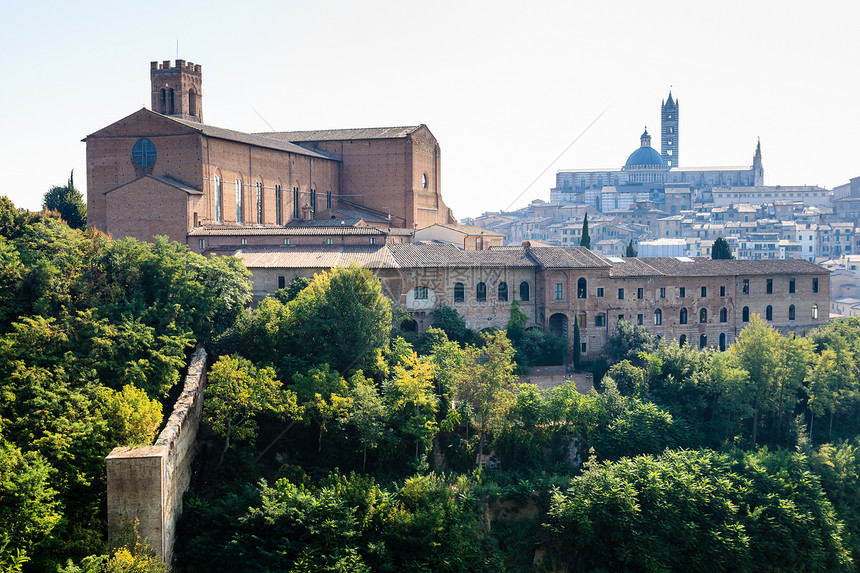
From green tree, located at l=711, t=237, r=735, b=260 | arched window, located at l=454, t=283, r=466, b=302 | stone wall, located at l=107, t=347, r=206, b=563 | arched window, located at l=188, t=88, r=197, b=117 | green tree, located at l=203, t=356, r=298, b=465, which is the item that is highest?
arched window, located at l=188, t=88, r=197, b=117

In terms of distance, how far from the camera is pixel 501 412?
2398 centimetres

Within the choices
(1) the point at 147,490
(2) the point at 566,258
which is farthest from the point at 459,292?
(1) the point at 147,490

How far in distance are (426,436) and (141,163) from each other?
63.5 ft

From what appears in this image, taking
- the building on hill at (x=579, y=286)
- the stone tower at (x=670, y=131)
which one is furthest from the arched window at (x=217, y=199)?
the stone tower at (x=670, y=131)

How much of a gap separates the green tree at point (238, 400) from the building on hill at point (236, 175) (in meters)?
11.8

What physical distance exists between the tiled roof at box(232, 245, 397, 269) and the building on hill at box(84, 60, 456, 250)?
37.9 inches

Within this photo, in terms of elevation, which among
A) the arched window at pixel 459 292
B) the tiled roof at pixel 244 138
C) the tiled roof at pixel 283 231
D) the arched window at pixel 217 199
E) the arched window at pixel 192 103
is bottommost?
the arched window at pixel 459 292

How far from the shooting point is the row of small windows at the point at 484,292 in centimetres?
3081

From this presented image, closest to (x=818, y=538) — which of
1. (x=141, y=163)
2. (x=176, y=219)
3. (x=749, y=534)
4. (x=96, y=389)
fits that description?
(x=749, y=534)

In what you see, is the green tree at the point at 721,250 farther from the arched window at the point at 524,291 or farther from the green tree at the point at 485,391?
the green tree at the point at 485,391

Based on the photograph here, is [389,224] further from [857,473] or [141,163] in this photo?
[857,473]

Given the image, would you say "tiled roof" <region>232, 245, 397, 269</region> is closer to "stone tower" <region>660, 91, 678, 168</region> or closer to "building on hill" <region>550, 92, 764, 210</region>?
"building on hill" <region>550, 92, 764, 210</region>

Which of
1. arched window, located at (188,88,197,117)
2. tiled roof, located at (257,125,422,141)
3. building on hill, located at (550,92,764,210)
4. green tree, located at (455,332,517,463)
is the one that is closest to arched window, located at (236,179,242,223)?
tiled roof, located at (257,125,422,141)

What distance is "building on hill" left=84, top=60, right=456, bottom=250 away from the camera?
1292 inches
